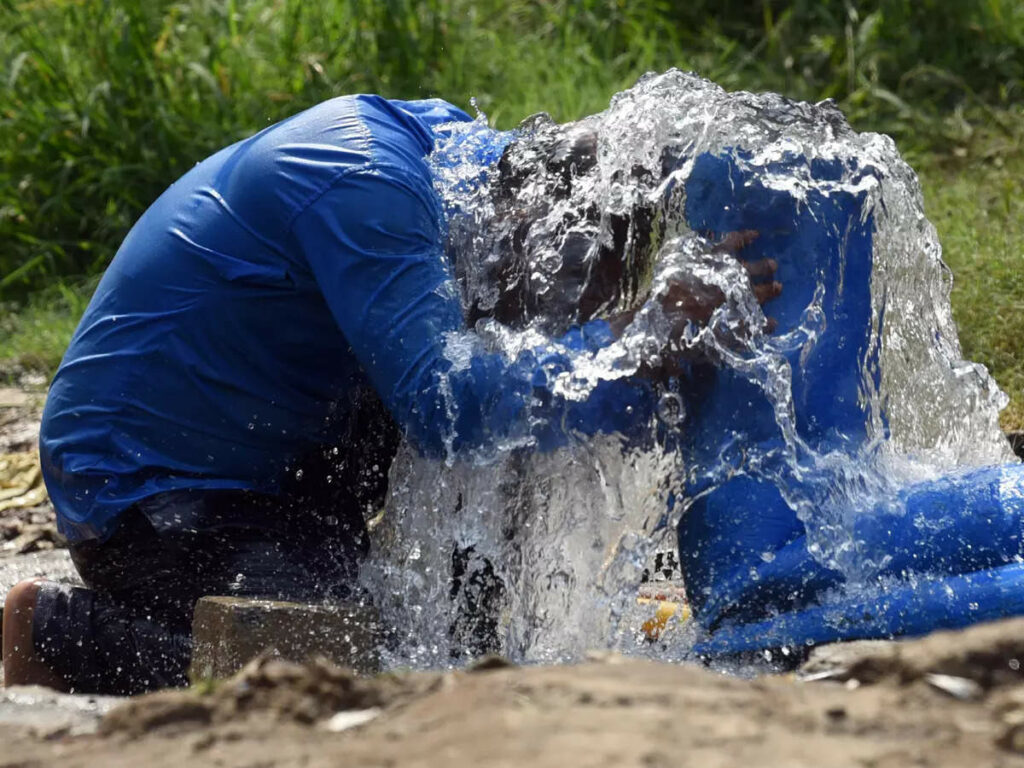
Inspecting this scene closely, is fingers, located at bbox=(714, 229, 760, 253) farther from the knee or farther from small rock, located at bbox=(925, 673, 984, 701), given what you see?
the knee

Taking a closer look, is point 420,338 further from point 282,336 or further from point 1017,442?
point 1017,442

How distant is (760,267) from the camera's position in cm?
284

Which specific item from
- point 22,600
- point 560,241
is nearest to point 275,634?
point 22,600

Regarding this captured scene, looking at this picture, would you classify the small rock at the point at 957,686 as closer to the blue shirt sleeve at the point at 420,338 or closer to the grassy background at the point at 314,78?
the blue shirt sleeve at the point at 420,338

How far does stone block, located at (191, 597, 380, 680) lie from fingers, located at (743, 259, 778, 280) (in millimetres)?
941

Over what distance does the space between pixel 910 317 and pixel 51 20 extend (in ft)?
13.9

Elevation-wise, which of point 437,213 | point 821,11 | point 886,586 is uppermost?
point 821,11

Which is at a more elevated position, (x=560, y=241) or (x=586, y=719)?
(x=560, y=241)

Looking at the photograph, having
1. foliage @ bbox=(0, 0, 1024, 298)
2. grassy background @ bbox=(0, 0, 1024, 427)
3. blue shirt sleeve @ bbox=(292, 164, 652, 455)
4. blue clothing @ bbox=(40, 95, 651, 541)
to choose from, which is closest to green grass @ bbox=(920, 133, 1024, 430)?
grassy background @ bbox=(0, 0, 1024, 427)

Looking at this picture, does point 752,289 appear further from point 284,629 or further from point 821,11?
point 821,11

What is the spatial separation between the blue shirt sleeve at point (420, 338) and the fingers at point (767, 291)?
28 cm

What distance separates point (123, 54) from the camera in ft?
18.9

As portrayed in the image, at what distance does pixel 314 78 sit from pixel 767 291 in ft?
11.0

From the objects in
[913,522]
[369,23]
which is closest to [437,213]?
[913,522]
